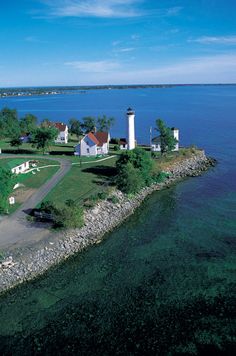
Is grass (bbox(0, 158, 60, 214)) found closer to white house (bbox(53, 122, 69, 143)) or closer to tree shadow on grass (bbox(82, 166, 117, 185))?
tree shadow on grass (bbox(82, 166, 117, 185))

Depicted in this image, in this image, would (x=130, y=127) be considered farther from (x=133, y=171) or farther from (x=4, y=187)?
(x=4, y=187)

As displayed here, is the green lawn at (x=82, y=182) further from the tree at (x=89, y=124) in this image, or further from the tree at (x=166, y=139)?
the tree at (x=89, y=124)

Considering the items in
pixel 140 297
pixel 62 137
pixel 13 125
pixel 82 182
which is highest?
pixel 13 125

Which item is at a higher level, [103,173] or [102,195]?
[103,173]

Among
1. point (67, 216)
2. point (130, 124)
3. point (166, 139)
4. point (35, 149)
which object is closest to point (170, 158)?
point (166, 139)

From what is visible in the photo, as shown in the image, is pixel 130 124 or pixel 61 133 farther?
pixel 61 133

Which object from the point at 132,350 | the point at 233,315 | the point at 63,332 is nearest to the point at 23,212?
the point at 63,332

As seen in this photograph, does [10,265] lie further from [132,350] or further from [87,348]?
[132,350]
